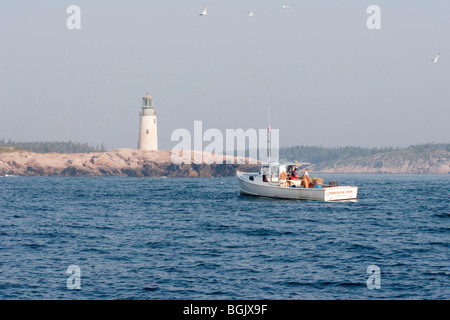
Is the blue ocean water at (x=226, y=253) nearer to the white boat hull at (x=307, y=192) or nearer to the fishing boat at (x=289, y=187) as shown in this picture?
the white boat hull at (x=307, y=192)

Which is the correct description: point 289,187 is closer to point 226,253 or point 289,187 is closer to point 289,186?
point 289,186

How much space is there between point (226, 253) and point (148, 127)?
121133 millimetres

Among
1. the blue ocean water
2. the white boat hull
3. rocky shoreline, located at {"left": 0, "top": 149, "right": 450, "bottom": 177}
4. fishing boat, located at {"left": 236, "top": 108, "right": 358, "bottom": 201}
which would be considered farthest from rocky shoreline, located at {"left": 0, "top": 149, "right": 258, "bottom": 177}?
the blue ocean water

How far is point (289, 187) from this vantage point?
191 ft

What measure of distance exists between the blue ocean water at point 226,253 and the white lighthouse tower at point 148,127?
9554 centimetres

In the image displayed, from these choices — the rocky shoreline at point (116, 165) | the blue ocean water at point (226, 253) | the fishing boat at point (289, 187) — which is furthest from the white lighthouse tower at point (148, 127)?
the blue ocean water at point (226, 253)

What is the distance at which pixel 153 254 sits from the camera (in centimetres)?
2836

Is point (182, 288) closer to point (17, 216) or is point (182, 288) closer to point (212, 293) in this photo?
point (212, 293)

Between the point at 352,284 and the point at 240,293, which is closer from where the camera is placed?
the point at 240,293

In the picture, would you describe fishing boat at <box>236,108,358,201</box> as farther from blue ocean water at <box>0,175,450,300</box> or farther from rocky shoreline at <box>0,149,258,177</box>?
rocky shoreline at <box>0,149,258,177</box>

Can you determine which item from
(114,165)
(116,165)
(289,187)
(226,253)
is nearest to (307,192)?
(289,187)
